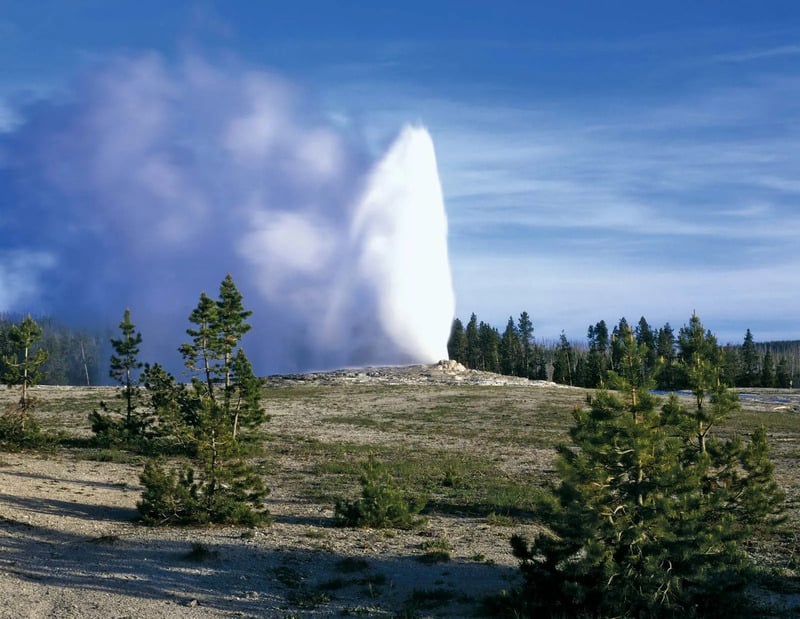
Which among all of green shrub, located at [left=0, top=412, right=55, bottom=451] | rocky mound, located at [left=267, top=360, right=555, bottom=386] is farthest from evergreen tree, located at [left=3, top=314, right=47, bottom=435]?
rocky mound, located at [left=267, top=360, right=555, bottom=386]

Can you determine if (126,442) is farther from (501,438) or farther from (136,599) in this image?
(136,599)

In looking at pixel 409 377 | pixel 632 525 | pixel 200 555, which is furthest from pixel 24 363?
pixel 409 377

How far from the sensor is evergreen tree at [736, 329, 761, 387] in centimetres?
14288

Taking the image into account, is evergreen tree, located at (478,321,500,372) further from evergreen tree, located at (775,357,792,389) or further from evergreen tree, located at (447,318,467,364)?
evergreen tree, located at (775,357,792,389)

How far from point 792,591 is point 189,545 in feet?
42.2

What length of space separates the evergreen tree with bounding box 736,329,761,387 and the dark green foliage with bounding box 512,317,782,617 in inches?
5520

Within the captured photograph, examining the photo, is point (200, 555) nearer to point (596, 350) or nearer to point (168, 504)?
point (168, 504)

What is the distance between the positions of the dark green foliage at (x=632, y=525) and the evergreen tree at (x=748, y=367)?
140 m

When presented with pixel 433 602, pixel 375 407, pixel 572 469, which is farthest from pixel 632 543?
pixel 375 407

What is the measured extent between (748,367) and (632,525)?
150202 mm

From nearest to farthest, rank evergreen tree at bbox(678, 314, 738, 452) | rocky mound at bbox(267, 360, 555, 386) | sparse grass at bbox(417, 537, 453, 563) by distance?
sparse grass at bbox(417, 537, 453, 563) < evergreen tree at bbox(678, 314, 738, 452) < rocky mound at bbox(267, 360, 555, 386)

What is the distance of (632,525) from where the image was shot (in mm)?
12242

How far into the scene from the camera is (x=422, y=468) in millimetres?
33844

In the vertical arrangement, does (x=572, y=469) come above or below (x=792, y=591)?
above
